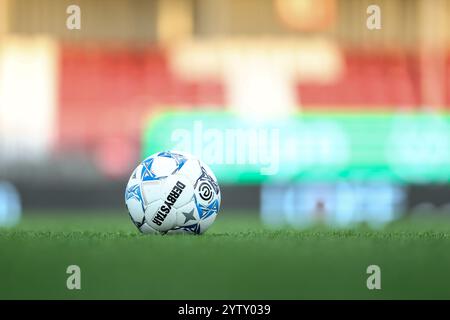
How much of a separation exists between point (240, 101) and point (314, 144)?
1.84 meters

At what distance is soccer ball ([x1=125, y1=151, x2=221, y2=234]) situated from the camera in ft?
16.3

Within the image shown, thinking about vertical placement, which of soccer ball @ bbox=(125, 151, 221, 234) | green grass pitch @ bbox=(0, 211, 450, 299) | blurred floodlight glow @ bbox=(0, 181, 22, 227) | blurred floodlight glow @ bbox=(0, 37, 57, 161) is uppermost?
blurred floodlight glow @ bbox=(0, 37, 57, 161)

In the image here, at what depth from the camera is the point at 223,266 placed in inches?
155

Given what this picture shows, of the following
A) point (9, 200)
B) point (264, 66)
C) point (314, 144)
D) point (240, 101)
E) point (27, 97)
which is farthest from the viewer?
point (264, 66)

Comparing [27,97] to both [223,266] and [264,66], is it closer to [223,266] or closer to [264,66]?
[264,66]

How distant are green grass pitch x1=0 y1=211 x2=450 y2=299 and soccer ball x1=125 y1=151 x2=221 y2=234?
0.34 feet

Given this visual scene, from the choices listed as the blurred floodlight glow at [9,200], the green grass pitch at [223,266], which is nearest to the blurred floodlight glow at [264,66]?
the blurred floodlight glow at [9,200]

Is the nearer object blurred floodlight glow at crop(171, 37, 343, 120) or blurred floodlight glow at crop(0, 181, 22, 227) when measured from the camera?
blurred floodlight glow at crop(0, 181, 22, 227)

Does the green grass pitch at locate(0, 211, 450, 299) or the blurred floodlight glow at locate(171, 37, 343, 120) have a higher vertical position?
the blurred floodlight glow at locate(171, 37, 343, 120)

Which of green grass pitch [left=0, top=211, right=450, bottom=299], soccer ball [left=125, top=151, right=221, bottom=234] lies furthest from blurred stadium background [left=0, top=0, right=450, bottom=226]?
green grass pitch [left=0, top=211, right=450, bottom=299]

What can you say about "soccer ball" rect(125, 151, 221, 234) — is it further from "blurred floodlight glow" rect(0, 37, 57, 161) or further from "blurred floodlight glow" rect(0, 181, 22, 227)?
"blurred floodlight glow" rect(0, 37, 57, 161)

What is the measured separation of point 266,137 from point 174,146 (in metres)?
1.50

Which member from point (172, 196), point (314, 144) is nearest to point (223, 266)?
point (172, 196)

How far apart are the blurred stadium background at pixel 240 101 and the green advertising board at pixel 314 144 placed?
2 centimetres
